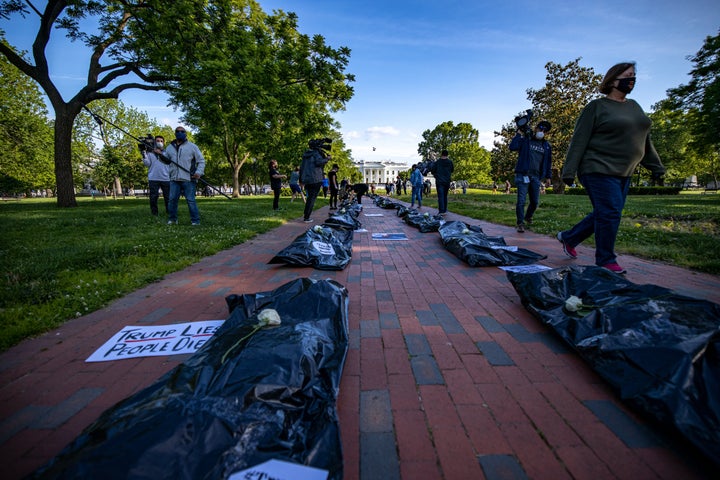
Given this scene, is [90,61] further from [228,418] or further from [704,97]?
[704,97]

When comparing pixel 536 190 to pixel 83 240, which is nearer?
pixel 83 240

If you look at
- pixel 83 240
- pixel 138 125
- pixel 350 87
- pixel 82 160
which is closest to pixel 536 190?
pixel 83 240

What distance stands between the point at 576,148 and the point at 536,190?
10.6 ft

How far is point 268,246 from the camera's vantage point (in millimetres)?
5547

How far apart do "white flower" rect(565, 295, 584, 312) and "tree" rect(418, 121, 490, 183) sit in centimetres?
4923

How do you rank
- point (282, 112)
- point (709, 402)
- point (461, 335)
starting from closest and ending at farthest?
point (709, 402), point (461, 335), point (282, 112)

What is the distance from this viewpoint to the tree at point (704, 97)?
636 inches

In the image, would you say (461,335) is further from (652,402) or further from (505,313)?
(652,402)

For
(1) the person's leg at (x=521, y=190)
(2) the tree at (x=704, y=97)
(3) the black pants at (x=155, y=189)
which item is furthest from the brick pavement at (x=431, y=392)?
(2) the tree at (x=704, y=97)

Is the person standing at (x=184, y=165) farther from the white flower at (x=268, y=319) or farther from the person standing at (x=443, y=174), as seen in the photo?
the person standing at (x=443, y=174)

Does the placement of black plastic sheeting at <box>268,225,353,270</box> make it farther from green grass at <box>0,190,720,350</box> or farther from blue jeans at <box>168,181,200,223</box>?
blue jeans at <box>168,181,200,223</box>

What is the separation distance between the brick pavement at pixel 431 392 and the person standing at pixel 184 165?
4879 mm

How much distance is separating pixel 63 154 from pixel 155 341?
17.4 meters

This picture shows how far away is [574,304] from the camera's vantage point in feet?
6.85
